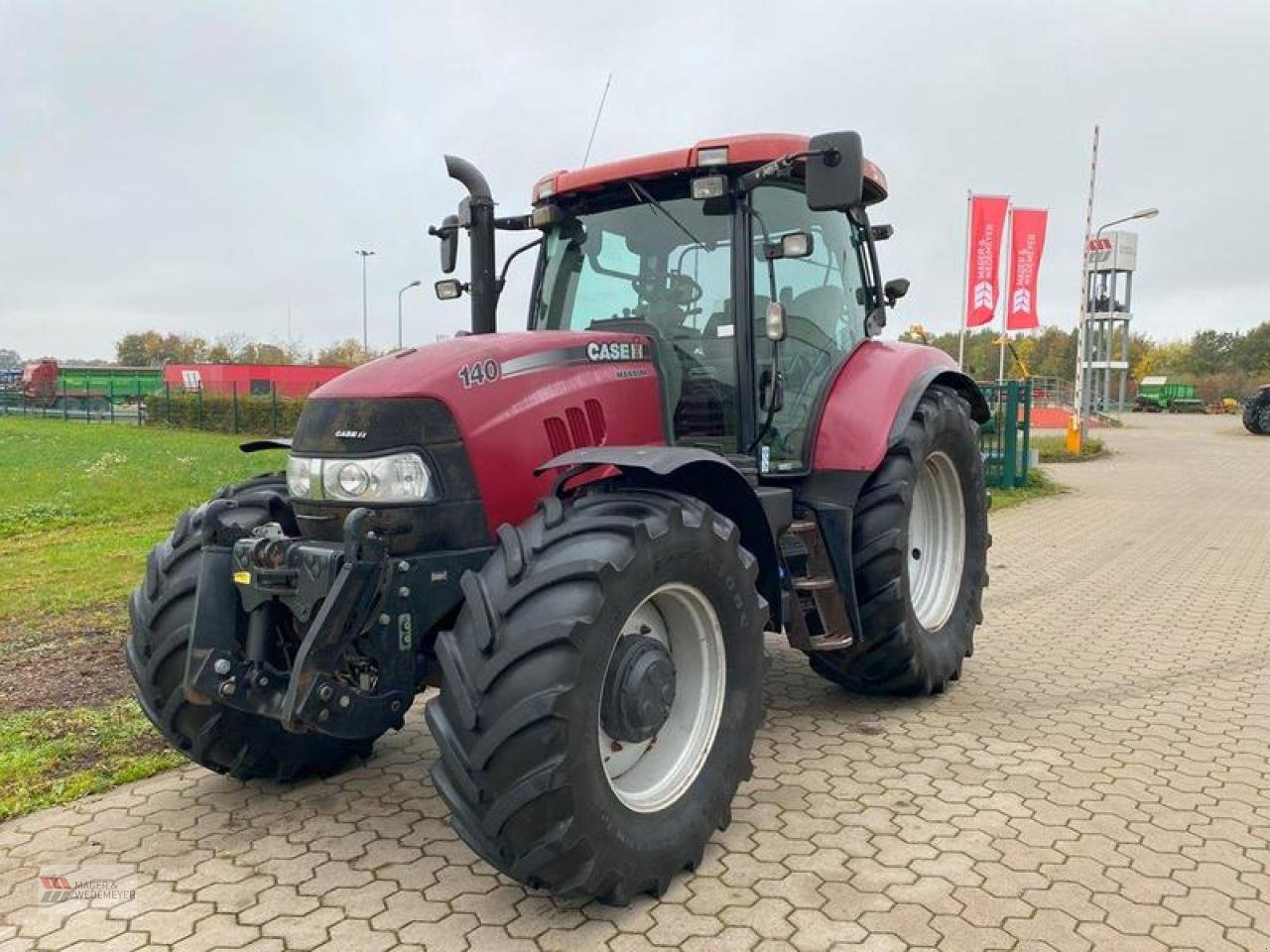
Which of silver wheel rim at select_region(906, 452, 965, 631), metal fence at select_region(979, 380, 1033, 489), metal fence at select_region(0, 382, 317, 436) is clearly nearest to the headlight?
silver wheel rim at select_region(906, 452, 965, 631)

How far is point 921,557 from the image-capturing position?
17.1ft

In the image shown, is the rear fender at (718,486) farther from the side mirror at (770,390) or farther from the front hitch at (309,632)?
the front hitch at (309,632)

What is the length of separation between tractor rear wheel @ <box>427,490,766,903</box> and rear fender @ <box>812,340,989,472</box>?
1221mm

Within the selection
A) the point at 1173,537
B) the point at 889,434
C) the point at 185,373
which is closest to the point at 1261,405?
the point at 1173,537

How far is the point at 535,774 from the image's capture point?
100 inches

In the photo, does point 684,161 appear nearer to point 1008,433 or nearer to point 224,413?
point 1008,433

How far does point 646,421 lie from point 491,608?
57.5 inches

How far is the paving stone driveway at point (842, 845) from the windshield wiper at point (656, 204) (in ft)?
7.26

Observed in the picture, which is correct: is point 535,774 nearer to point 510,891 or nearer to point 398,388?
point 510,891

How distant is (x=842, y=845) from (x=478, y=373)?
200cm

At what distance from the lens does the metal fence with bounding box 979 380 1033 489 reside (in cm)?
1516

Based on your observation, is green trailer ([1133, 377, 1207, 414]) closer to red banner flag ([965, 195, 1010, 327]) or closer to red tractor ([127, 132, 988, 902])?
red banner flag ([965, 195, 1010, 327])

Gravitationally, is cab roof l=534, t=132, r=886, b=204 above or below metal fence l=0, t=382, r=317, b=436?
above

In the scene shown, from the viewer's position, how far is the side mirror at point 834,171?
348 centimetres
